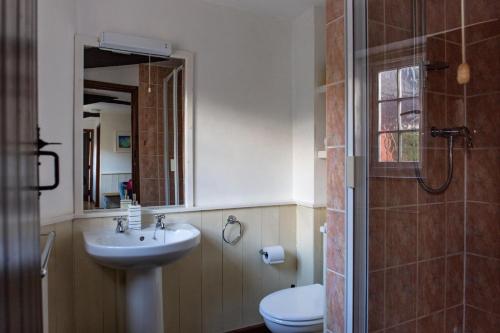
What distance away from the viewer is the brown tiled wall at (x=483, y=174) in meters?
1.76

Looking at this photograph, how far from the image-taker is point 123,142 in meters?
2.07

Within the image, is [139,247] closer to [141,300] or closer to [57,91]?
[141,300]

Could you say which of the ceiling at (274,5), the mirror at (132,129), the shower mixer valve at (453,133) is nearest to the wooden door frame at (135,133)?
the mirror at (132,129)

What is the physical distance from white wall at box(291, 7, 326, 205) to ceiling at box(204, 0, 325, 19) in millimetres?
58

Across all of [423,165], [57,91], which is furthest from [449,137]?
[57,91]

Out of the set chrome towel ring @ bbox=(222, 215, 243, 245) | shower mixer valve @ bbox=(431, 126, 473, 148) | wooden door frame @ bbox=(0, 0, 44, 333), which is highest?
shower mixer valve @ bbox=(431, 126, 473, 148)

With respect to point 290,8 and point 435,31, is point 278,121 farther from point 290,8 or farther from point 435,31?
point 435,31

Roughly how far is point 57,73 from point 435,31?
1916 mm

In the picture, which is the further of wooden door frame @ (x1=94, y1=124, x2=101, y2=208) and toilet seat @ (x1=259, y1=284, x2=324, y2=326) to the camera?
wooden door frame @ (x1=94, y1=124, x2=101, y2=208)

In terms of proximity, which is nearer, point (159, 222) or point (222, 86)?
point (159, 222)

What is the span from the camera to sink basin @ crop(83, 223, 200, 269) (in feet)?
5.32

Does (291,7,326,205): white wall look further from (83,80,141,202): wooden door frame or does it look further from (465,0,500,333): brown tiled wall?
(83,80,141,202): wooden door frame

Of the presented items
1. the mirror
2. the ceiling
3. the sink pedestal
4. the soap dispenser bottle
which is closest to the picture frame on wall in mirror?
the mirror

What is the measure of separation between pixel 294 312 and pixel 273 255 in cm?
58
